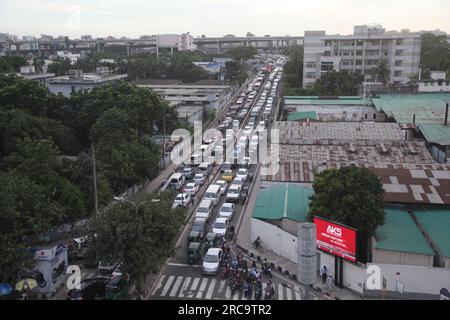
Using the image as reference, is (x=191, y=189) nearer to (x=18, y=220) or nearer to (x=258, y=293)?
(x=258, y=293)

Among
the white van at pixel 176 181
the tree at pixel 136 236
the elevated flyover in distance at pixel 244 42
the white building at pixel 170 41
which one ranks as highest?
the elevated flyover in distance at pixel 244 42

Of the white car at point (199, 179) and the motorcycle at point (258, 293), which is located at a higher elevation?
the white car at point (199, 179)

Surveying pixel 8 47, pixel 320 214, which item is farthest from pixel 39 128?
pixel 8 47

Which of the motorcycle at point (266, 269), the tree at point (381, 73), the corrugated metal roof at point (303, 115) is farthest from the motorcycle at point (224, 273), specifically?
the tree at point (381, 73)

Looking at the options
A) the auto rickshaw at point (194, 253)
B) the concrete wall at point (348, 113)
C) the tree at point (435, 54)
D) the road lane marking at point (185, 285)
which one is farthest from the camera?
the tree at point (435, 54)

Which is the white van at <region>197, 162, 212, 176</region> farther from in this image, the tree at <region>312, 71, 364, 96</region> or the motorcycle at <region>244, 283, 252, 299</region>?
the tree at <region>312, 71, 364, 96</region>

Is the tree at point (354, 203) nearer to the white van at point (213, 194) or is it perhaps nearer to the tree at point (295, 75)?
the white van at point (213, 194)
